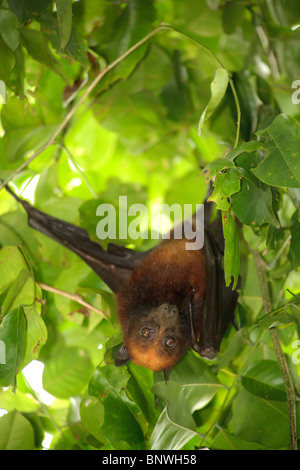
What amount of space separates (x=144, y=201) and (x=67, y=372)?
1.18 metres

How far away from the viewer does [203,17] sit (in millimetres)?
2883

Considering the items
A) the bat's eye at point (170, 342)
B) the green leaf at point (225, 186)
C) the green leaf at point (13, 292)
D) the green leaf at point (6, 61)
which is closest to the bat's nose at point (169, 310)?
the bat's eye at point (170, 342)

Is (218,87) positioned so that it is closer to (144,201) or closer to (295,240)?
(295,240)

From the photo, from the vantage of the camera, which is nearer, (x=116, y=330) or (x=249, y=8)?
(x=116, y=330)

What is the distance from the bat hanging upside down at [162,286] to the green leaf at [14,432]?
0.63 m

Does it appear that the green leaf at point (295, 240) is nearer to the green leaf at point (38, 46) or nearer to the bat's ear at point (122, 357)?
the bat's ear at point (122, 357)

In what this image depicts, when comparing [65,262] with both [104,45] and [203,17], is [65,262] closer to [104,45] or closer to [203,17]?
[104,45]

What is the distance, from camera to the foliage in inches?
70.1

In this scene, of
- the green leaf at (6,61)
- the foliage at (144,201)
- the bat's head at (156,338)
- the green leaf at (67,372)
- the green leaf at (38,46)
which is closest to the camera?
the foliage at (144,201)

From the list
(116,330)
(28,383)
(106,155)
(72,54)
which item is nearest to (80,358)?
(116,330)

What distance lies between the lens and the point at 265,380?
2082 millimetres

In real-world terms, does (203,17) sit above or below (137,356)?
above

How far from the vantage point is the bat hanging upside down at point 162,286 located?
244 cm

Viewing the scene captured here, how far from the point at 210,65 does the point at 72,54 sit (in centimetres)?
133
